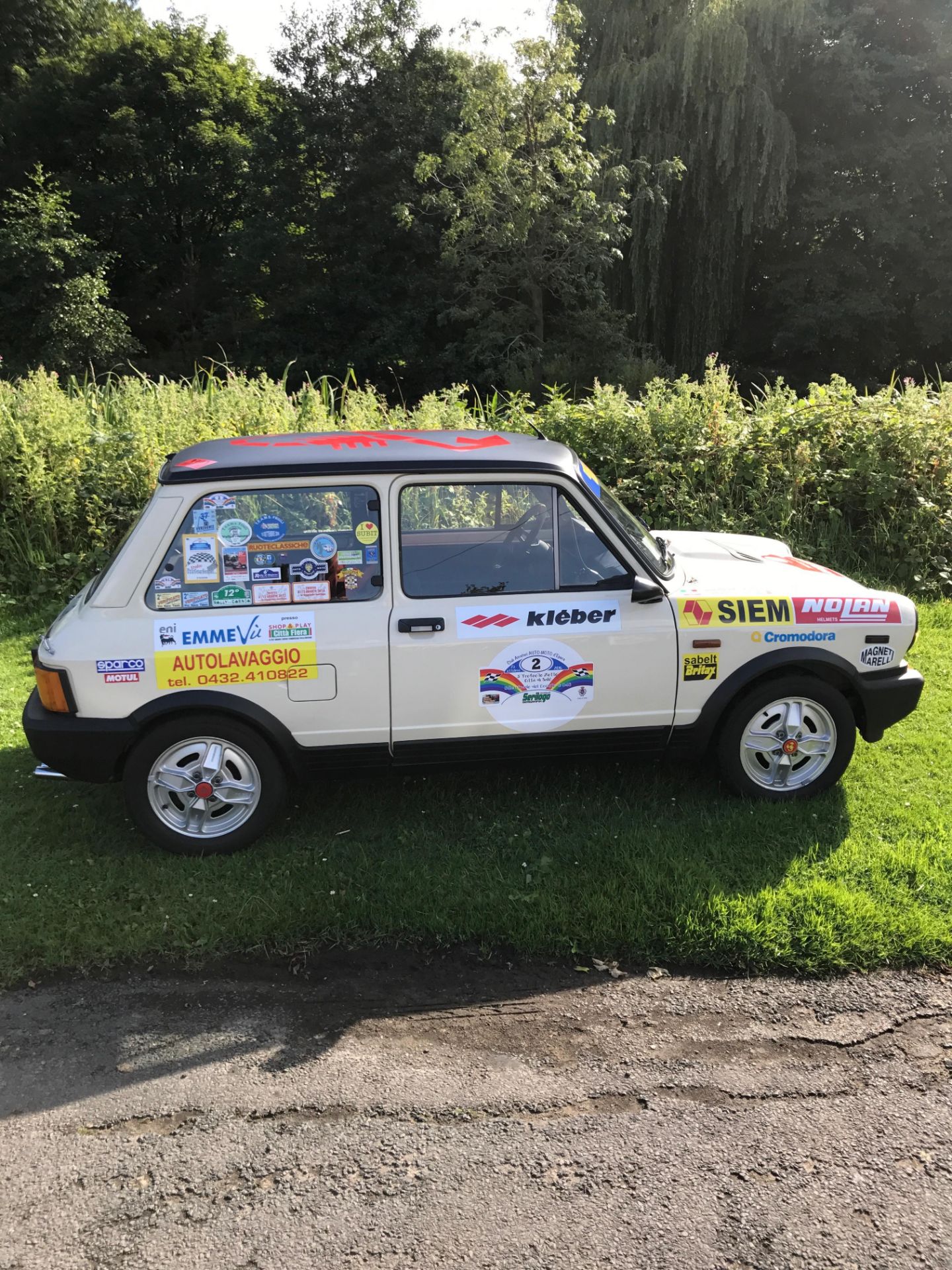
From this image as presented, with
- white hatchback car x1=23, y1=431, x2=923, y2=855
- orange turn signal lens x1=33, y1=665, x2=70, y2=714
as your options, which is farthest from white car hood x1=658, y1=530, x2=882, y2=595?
orange turn signal lens x1=33, y1=665, x2=70, y2=714

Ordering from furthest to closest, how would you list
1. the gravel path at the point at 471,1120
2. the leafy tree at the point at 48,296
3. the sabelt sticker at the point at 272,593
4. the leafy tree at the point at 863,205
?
the leafy tree at the point at 863,205
the leafy tree at the point at 48,296
the sabelt sticker at the point at 272,593
the gravel path at the point at 471,1120

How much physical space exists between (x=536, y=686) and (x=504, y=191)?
18.8m

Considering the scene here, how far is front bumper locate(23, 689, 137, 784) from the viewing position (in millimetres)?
3850

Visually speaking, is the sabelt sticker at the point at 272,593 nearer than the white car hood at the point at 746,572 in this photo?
Yes

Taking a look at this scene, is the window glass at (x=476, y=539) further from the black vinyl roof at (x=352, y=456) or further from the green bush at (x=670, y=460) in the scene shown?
the green bush at (x=670, y=460)

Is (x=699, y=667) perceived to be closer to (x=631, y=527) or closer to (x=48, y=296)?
(x=631, y=527)

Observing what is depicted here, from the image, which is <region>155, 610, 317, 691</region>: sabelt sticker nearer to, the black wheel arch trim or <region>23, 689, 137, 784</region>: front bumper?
<region>23, 689, 137, 784</region>: front bumper

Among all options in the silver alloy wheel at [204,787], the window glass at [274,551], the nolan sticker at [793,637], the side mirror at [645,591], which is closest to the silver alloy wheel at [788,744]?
the nolan sticker at [793,637]

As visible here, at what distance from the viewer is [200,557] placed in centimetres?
390

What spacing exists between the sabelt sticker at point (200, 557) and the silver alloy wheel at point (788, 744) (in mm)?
2644

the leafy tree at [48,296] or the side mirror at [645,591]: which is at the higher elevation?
the leafy tree at [48,296]

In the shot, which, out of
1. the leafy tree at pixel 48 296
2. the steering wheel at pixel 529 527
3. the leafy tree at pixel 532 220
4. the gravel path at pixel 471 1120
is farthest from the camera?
the leafy tree at pixel 48 296

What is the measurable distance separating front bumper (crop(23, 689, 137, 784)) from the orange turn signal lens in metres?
0.04

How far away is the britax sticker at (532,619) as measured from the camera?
3975 millimetres
